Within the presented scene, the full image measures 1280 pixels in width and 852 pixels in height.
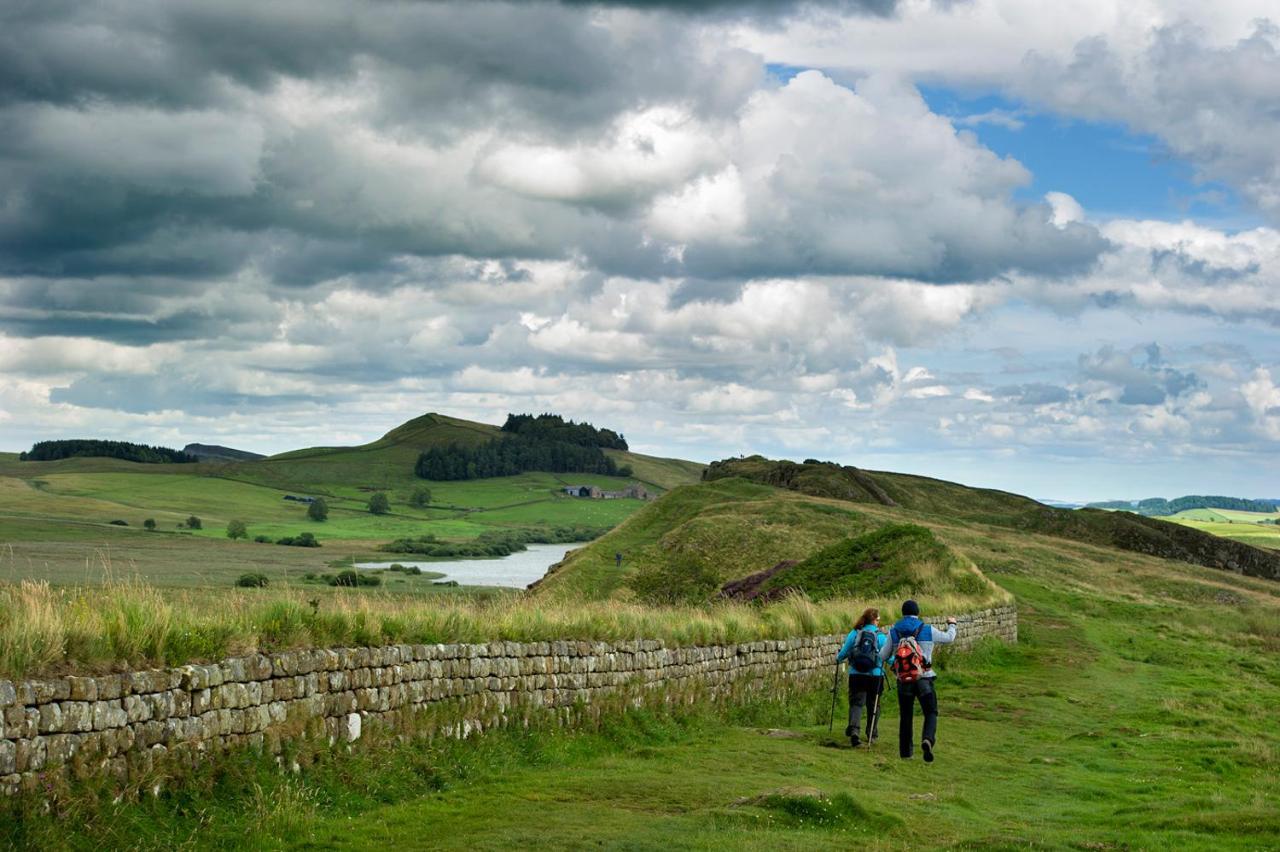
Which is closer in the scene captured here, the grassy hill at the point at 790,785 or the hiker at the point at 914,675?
the grassy hill at the point at 790,785

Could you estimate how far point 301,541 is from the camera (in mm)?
141625

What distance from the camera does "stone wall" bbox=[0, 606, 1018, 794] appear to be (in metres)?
10.0

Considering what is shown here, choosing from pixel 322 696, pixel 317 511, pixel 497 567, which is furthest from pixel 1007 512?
pixel 317 511

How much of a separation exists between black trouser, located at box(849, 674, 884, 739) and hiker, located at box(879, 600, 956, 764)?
670mm

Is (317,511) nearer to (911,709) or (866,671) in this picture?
(866,671)

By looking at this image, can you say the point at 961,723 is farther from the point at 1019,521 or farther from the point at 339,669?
the point at 1019,521

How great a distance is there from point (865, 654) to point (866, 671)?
0.27 m

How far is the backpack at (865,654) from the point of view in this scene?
1839 centimetres

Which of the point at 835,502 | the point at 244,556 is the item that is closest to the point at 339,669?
the point at 835,502

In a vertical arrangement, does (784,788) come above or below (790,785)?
above

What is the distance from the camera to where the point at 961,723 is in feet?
70.2

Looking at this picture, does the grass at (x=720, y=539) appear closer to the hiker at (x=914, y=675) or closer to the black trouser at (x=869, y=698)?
the black trouser at (x=869, y=698)

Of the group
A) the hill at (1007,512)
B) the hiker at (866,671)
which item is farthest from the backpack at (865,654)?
the hill at (1007,512)

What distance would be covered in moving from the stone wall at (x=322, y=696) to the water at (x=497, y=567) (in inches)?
2640
